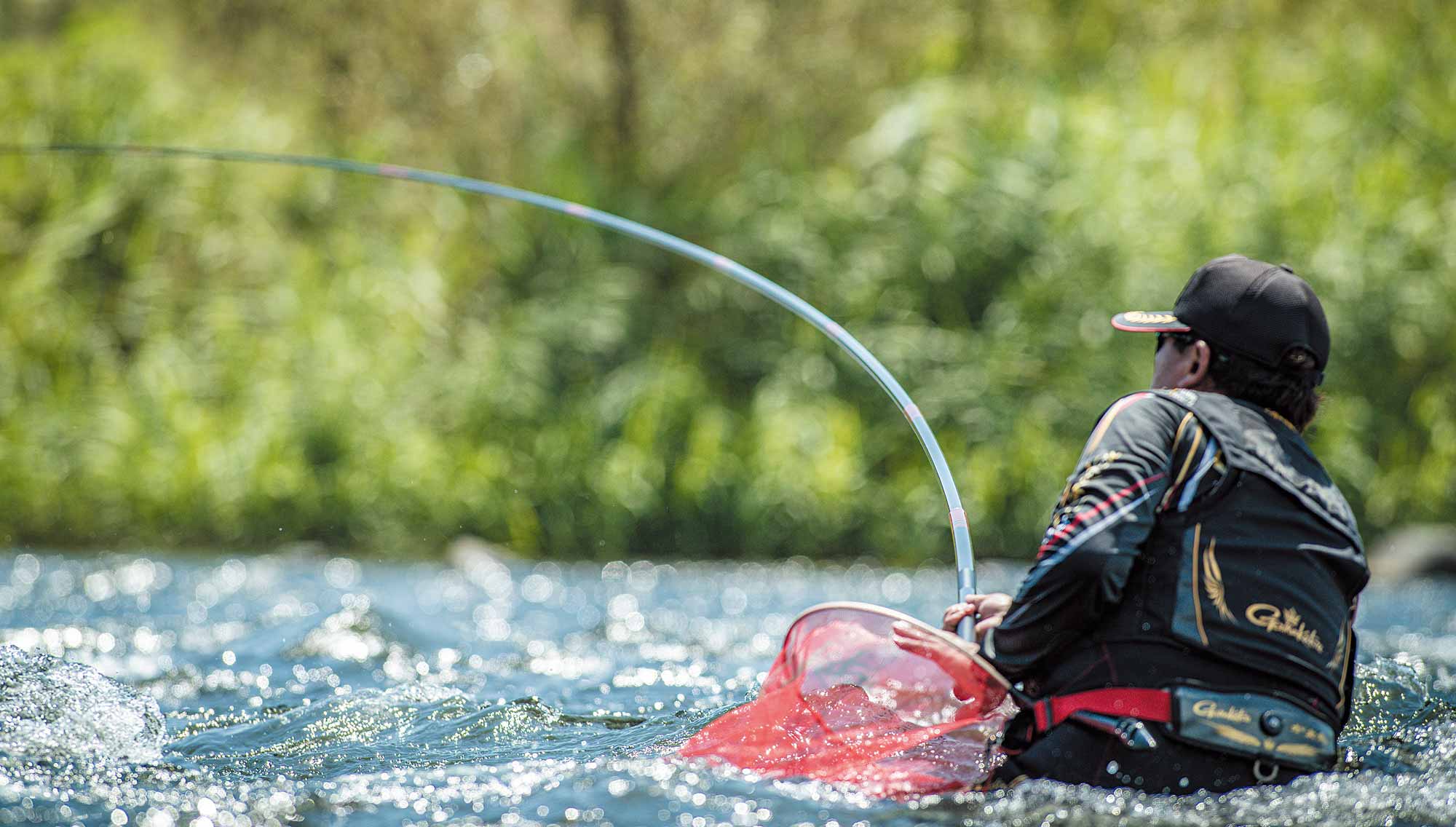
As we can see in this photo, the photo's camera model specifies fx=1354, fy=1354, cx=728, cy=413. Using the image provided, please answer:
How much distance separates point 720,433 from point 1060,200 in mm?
3550

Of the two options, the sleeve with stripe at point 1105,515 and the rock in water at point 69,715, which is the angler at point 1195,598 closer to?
the sleeve with stripe at point 1105,515

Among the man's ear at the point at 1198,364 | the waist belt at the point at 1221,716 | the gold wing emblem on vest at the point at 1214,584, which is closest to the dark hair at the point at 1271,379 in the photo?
the man's ear at the point at 1198,364

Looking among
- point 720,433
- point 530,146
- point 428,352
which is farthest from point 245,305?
point 720,433

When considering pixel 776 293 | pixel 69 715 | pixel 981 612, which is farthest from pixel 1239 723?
pixel 69 715

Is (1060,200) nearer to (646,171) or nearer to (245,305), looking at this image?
(646,171)

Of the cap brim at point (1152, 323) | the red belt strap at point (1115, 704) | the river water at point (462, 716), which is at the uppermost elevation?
the cap brim at point (1152, 323)

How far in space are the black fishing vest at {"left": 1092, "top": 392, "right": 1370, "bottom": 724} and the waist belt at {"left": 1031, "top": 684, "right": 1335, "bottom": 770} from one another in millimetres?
50

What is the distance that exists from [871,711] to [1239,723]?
31.5 inches

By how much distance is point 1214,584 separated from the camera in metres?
2.51

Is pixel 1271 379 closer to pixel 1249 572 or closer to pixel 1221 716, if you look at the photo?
pixel 1249 572

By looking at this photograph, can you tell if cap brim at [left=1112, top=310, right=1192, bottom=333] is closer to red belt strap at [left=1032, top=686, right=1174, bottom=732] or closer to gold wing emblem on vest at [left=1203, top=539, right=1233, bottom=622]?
gold wing emblem on vest at [left=1203, top=539, right=1233, bottom=622]

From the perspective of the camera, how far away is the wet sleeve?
248 centimetres

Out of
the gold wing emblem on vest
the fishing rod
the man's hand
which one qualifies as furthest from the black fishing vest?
the fishing rod

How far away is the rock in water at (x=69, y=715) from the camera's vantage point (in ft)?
9.75
